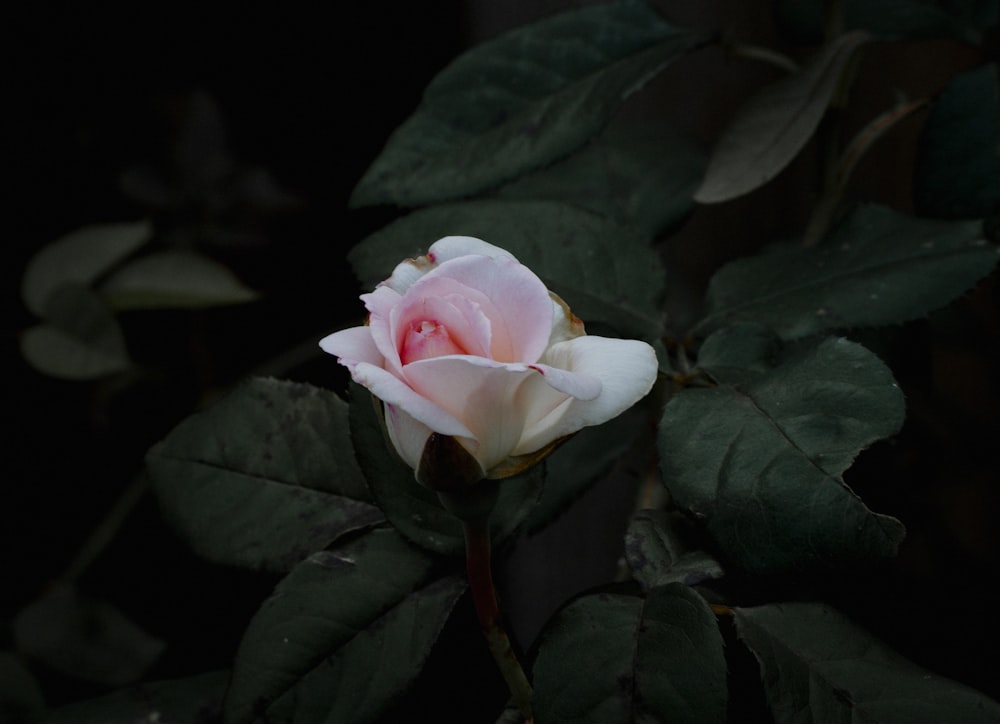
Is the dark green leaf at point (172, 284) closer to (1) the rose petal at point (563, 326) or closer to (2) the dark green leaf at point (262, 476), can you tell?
(2) the dark green leaf at point (262, 476)

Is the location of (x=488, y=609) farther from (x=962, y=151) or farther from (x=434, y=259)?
(x=962, y=151)

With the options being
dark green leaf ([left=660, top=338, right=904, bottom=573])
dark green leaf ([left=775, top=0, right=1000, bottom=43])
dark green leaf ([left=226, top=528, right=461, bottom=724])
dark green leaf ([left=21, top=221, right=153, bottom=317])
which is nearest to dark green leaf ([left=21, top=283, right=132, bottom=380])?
dark green leaf ([left=21, top=221, right=153, bottom=317])

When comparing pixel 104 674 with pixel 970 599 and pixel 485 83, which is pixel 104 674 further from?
pixel 970 599

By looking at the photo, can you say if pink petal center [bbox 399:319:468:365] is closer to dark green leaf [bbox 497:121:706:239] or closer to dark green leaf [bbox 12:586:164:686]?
dark green leaf [bbox 497:121:706:239]

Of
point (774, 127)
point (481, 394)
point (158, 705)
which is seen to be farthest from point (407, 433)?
point (774, 127)

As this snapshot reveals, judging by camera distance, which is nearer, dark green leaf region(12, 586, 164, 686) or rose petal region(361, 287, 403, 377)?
rose petal region(361, 287, 403, 377)

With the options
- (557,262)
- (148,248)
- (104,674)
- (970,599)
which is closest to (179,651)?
(104,674)

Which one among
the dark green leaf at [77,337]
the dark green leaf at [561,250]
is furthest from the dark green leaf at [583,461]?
the dark green leaf at [77,337]
